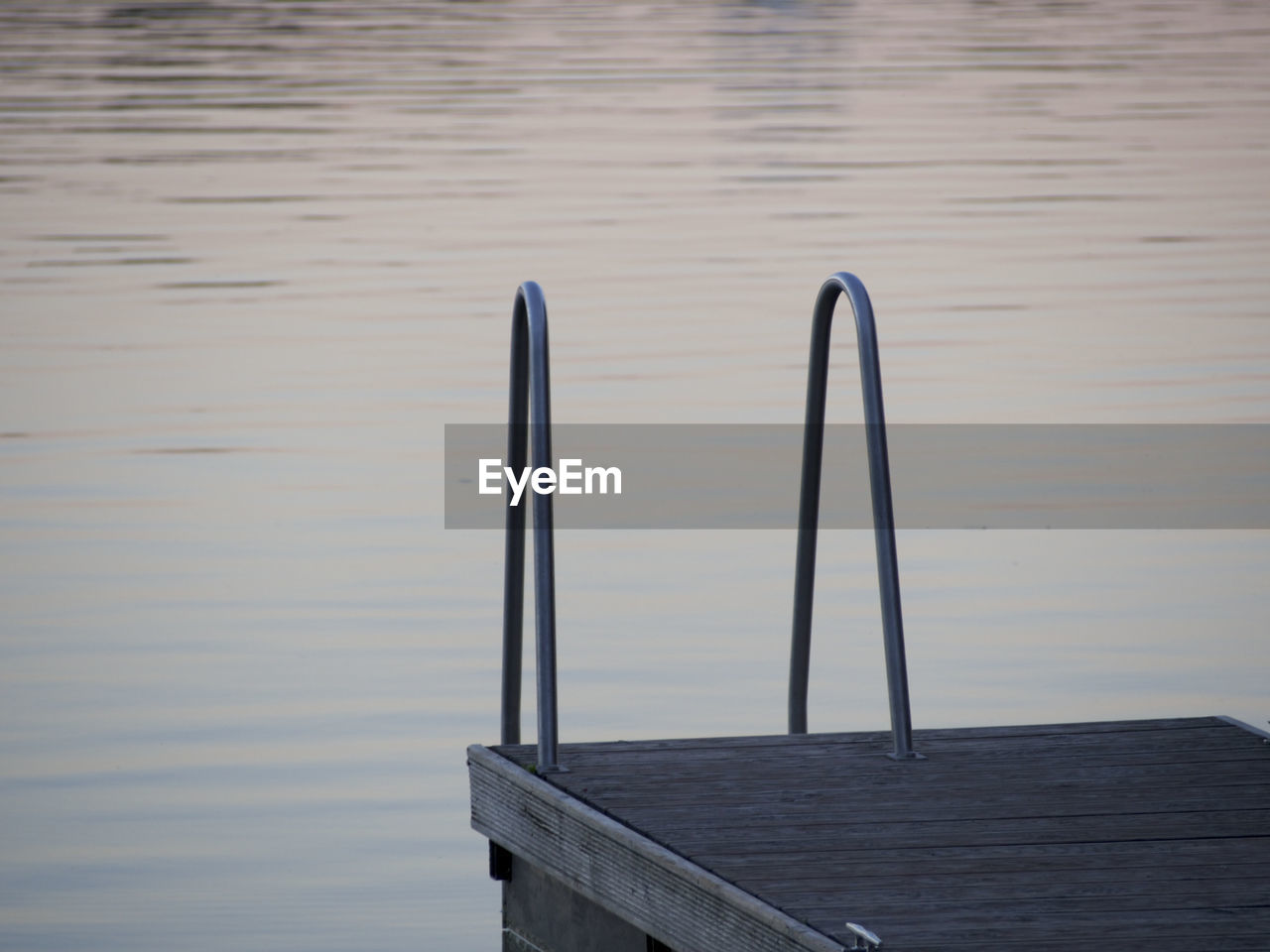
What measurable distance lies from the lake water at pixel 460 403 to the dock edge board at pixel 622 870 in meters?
1.10

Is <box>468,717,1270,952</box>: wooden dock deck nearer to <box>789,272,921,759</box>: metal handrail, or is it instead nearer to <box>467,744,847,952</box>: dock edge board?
<box>467,744,847,952</box>: dock edge board

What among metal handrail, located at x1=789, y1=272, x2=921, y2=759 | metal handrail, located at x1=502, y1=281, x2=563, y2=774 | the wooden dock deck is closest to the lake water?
metal handrail, located at x1=502, y1=281, x2=563, y2=774

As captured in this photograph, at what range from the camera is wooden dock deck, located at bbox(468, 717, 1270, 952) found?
10.8 ft

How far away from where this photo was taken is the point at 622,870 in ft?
12.3

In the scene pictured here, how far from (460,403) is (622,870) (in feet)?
23.1

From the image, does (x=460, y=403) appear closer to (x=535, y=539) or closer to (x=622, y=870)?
(x=535, y=539)

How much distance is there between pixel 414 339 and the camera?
12.4 meters

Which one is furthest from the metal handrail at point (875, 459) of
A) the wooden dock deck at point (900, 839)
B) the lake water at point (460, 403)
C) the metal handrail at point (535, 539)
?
the lake water at point (460, 403)

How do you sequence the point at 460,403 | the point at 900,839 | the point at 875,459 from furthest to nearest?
the point at 460,403, the point at 875,459, the point at 900,839

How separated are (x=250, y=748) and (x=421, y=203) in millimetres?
11061

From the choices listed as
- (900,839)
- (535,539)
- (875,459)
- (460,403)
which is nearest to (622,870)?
(900,839)

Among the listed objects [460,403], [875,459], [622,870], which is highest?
[460,403]

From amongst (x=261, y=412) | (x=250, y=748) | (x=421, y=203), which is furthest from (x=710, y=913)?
(x=421, y=203)

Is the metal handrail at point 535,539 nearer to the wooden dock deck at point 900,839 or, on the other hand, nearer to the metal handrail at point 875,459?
the wooden dock deck at point 900,839
